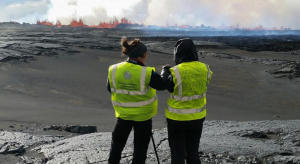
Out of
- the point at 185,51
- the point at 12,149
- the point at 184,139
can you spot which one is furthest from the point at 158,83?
the point at 12,149

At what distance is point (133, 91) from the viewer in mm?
3402

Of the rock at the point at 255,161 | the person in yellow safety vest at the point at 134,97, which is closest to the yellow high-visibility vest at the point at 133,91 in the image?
the person in yellow safety vest at the point at 134,97

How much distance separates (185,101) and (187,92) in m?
0.10

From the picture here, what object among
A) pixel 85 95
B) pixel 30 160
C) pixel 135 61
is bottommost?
pixel 85 95

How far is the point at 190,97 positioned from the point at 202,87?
0.18 meters

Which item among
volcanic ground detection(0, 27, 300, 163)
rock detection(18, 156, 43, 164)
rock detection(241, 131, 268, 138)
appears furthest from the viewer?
volcanic ground detection(0, 27, 300, 163)

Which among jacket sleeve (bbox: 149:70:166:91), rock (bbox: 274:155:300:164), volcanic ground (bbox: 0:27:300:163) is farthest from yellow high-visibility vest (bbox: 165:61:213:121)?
rock (bbox: 274:155:300:164)

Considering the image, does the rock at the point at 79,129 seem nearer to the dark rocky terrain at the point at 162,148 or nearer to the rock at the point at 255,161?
the dark rocky terrain at the point at 162,148

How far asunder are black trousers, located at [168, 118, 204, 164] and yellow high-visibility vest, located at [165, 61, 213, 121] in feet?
0.21

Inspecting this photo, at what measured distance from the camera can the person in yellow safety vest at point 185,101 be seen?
3.31 metres

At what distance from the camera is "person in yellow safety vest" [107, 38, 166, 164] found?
11.1 feet

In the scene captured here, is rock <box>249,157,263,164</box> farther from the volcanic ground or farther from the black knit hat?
the black knit hat

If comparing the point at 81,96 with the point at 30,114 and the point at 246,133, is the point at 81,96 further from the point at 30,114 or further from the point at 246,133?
the point at 246,133

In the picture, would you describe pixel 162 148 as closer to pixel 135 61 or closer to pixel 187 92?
pixel 187 92
